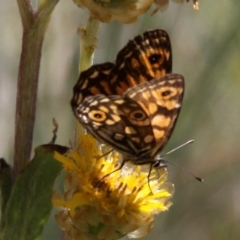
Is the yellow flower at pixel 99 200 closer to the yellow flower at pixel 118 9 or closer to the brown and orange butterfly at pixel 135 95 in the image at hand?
the brown and orange butterfly at pixel 135 95

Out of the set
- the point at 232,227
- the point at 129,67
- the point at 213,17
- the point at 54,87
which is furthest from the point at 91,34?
the point at 232,227

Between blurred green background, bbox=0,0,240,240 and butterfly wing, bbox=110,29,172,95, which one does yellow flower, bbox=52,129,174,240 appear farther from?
blurred green background, bbox=0,0,240,240

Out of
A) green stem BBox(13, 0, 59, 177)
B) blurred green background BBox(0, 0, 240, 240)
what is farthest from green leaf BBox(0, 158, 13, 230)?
blurred green background BBox(0, 0, 240, 240)

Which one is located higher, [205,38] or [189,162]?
[205,38]

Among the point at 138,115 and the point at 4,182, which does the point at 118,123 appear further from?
the point at 4,182

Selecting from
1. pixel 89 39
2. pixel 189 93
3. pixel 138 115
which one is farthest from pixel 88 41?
pixel 189 93

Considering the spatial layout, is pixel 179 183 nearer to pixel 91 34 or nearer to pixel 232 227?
pixel 232 227
